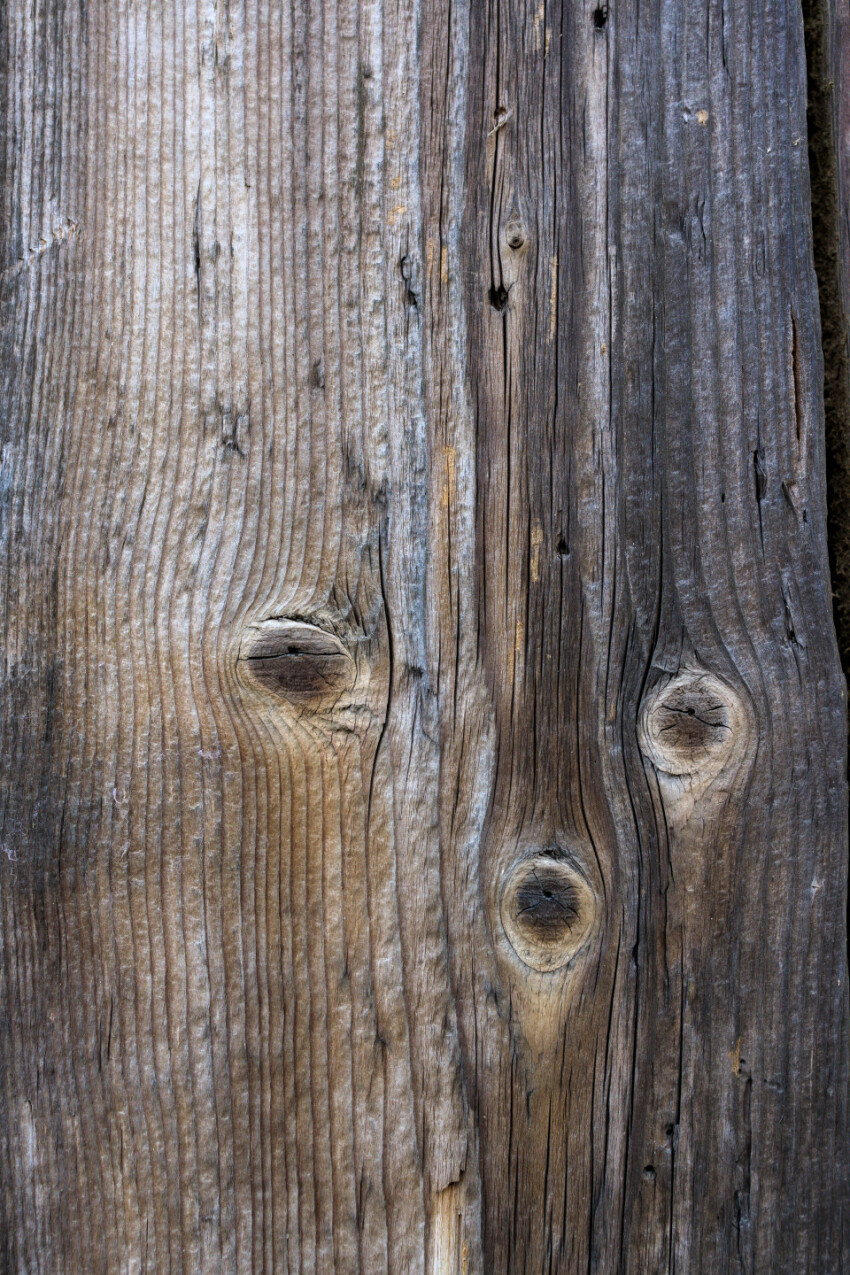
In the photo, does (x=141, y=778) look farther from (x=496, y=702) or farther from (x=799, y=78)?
(x=799, y=78)

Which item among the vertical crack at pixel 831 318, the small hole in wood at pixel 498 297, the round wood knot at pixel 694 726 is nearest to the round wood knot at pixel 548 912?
the round wood knot at pixel 694 726

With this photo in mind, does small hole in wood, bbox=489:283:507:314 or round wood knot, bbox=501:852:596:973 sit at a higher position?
small hole in wood, bbox=489:283:507:314

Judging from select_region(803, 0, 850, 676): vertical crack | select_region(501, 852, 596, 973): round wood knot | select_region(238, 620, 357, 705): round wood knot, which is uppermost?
select_region(803, 0, 850, 676): vertical crack

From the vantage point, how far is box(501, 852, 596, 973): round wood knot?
84 cm

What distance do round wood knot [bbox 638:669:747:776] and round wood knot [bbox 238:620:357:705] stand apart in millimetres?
353

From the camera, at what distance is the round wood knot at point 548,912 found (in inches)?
33.0

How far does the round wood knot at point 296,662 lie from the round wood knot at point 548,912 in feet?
0.99

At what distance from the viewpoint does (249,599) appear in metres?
0.84

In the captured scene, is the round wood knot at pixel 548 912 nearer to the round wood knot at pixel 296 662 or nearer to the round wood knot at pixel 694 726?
the round wood knot at pixel 694 726

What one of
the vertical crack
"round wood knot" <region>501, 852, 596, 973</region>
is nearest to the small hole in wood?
the vertical crack

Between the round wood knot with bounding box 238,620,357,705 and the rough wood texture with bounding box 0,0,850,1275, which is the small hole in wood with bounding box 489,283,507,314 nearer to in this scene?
the rough wood texture with bounding box 0,0,850,1275

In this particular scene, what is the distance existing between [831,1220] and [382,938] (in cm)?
60

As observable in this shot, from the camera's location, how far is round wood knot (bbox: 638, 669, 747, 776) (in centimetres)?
84

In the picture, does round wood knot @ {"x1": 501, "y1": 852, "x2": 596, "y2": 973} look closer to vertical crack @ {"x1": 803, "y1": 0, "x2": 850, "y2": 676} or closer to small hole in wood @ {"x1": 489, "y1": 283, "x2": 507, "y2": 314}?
vertical crack @ {"x1": 803, "y1": 0, "x2": 850, "y2": 676}
